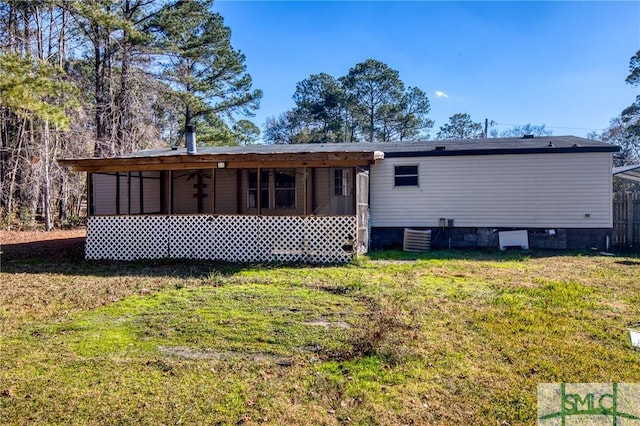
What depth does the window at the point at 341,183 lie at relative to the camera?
12.5m

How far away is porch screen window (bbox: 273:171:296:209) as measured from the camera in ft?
42.6

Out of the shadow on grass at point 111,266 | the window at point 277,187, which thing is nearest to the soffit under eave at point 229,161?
the shadow on grass at point 111,266

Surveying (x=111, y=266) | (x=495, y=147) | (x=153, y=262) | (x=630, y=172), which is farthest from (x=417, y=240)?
(x=111, y=266)

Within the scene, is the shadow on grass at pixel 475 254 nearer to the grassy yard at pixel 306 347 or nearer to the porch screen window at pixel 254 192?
the grassy yard at pixel 306 347

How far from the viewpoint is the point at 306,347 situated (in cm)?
398

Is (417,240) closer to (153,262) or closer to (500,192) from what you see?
(500,192)

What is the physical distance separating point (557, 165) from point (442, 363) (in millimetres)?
10183

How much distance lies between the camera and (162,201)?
1376 cm

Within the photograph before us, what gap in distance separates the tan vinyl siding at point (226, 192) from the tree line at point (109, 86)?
4.66m

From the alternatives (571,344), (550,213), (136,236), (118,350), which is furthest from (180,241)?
(550,213)

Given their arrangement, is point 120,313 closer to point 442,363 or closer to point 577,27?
point 442,363

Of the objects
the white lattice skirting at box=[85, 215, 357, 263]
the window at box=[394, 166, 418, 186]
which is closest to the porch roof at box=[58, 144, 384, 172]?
the white lattice skirting at box=[85, 215, 357, 263]

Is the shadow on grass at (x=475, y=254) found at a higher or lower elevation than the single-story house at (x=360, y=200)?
lower

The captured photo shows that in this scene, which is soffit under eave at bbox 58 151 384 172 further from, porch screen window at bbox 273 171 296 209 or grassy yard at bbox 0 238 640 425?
porch screen window at bbox 273 171 296 209
